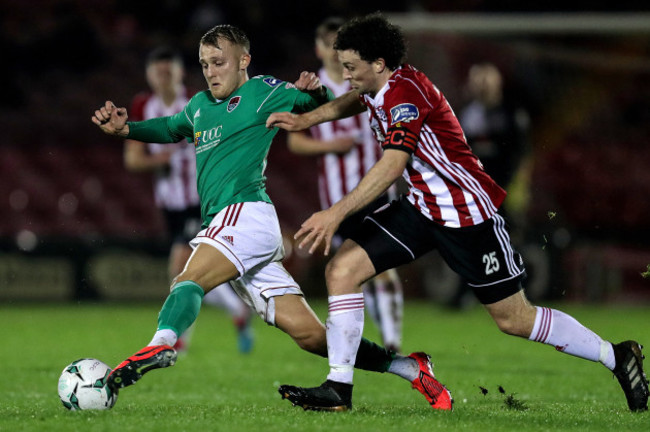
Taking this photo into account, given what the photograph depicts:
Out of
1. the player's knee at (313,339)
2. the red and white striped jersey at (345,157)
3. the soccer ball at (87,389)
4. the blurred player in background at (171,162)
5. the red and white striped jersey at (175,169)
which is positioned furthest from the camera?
the red and white striped jersey at (175,169)

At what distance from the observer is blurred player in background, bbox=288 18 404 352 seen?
738 cm

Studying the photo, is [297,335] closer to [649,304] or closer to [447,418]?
[447,418]

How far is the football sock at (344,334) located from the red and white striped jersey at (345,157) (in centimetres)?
270

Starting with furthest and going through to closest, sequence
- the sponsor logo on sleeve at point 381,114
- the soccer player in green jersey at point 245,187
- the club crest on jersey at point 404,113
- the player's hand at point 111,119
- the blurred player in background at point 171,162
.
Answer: the blurred player in background at point 171,162, the player's hand at point 111,119, the soccer player in green jersey at point 245,187, the sponsor logo on sleeve at point 381,114, the club crest on jersey at point 404,113

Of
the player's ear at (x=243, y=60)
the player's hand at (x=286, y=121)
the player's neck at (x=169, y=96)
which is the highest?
the player's neck at (x=169, y=96)

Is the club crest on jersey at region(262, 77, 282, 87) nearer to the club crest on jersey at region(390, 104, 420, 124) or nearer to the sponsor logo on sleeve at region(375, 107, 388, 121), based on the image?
the sponsor logo on sleeve at region(375, 107, 388, 121)

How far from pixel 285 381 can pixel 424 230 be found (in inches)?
77.4

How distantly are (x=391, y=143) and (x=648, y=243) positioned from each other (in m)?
9.98

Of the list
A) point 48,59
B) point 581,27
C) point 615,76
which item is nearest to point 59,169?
point 48,59

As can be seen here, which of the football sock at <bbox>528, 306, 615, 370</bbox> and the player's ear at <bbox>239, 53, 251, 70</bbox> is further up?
the player's ear at <bbox>239, 53, 251, 70</bbox>

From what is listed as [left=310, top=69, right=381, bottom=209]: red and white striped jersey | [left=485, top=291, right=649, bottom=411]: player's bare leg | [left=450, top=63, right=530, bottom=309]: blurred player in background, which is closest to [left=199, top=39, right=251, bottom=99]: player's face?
[left=485, top=291, right=649, bottom=411]: player's bare leg

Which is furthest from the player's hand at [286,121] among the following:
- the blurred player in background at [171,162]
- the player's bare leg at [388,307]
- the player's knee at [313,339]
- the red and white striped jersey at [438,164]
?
the blurred player in background at [171,162]

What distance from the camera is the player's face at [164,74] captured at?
8.98 metres

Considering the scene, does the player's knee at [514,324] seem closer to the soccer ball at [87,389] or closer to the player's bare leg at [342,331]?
the player's bare leg at [342,331]
